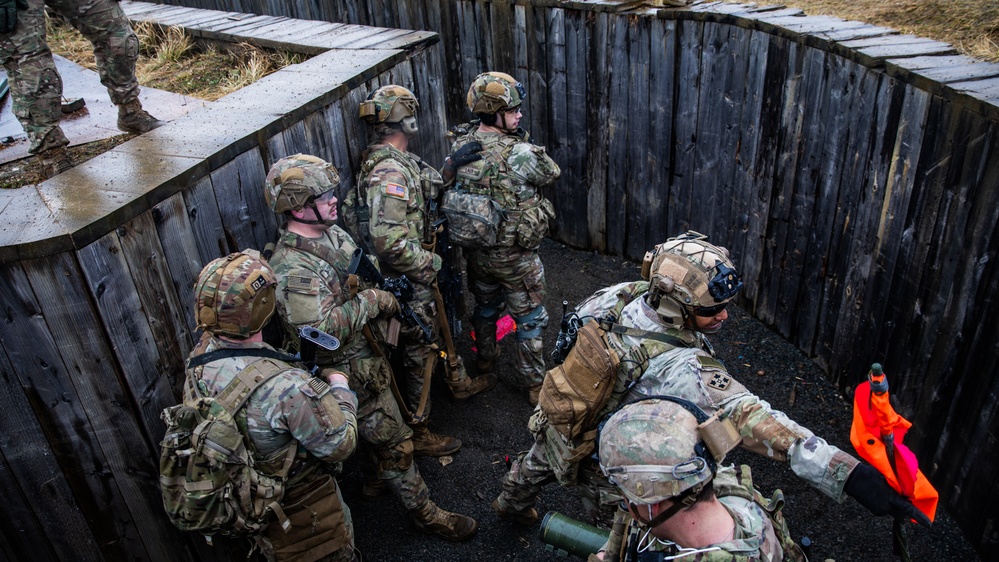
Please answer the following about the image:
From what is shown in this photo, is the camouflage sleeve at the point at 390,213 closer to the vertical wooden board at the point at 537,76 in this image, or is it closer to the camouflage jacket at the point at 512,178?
the camouflage jacket at the point at 512,178

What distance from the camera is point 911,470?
9.12ft

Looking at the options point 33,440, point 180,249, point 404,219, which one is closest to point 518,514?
point 404,219

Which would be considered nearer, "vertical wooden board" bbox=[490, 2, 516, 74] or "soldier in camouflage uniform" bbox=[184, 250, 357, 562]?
"soldier in camouflage uniform" bbox=[184, 250, 357, 562]

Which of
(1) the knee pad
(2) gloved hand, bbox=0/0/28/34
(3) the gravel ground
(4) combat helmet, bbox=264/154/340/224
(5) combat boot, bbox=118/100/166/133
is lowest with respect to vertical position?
(3) the gravel ground

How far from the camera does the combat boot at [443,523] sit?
4531 millimetres

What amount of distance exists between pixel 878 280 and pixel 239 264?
3911mm

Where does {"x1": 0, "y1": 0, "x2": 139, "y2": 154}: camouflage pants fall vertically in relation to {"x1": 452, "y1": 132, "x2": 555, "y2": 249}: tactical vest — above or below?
above

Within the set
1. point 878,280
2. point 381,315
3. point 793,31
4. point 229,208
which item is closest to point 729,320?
point 878,280

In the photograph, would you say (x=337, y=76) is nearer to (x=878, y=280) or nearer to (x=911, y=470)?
(x=878, y=280)

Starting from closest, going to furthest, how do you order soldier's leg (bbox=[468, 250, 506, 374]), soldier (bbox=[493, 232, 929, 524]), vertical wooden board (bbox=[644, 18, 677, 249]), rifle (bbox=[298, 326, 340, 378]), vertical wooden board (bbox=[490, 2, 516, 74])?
soldier (bbox=[493, 232, 929, 524]), rifle (bbox=[298, 326, 340, 378]), soldier's leg (bbox=[468, 250, 506, 374]), vertical wooden board (bbox=[644, 18, 677, 249]), vertical wooden board (bbox=[490, 2, 516, 74])

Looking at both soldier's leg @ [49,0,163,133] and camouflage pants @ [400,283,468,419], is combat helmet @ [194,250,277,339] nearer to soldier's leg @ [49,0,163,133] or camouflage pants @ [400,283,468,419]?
camouflage pants @ [400,283,468,419]

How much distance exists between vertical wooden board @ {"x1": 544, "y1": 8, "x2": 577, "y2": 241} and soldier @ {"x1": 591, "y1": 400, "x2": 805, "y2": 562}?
497cm

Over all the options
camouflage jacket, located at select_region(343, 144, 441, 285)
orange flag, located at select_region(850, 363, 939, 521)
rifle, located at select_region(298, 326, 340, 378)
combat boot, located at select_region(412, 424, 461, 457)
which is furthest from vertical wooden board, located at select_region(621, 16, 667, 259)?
orange flag, located at select_region(850, 363, 939, 521)

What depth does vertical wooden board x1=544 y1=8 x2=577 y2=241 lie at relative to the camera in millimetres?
6848
